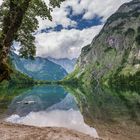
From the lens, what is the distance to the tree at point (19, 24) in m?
22.6

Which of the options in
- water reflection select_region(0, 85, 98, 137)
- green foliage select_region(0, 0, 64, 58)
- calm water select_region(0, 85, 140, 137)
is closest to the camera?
green foliage select_region(0, 0, 64, 58)

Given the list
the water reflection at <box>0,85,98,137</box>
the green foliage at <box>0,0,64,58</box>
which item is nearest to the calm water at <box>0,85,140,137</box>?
the water reflection at <box>0,85,98,137</box>

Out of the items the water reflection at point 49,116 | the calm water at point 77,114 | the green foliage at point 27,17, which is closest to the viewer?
the green foliage at point 27,17

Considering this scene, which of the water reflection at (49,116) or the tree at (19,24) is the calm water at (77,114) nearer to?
the water reflection at (49,116)

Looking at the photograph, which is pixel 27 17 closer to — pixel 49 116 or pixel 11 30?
pixel 11 30

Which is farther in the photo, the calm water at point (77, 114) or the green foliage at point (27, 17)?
the calm water at point (77, 114)

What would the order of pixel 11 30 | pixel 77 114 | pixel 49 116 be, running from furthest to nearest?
pixel 77 114
pixel 49 116
pixel 11 30

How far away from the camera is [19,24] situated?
22844 millimetres

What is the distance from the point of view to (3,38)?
23.8 meters

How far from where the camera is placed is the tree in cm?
2256

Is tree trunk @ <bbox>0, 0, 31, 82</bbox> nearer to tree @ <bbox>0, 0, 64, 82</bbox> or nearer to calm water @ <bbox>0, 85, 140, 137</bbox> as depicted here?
tree @ <bbox>0, 0, 64, 82</bbox>

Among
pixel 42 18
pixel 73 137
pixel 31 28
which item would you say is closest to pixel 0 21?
pixel 31 28

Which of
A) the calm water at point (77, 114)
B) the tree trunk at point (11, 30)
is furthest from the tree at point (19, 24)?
the calm water at point (77, 114)

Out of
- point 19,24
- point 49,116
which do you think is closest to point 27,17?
point 19,24
